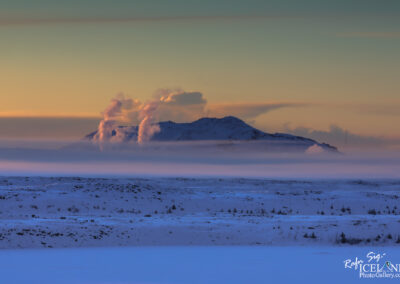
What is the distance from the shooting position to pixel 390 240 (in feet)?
88.1

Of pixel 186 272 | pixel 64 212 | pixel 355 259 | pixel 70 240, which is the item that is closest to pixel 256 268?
pixel 186 272

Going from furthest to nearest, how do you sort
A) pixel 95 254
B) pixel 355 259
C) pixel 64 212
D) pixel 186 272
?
pixel 64 212 → pixel 95 254 → pixel 355 259 → pixel 186 272

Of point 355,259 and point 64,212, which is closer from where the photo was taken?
point 355,259

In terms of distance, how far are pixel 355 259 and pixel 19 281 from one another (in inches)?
379

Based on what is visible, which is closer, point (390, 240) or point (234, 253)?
point (234, 253)

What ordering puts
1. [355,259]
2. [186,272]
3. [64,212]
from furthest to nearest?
[64,212] → [355,259] → [186,272]

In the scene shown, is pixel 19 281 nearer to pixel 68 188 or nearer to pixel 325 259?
pixel 325 259

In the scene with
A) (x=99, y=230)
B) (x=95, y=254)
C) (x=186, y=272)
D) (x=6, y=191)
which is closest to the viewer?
(x=186, y=272)

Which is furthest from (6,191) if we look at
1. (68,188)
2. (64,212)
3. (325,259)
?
(325,259)

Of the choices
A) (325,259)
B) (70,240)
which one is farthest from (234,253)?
(70,240)

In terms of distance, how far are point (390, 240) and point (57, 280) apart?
47.2ft

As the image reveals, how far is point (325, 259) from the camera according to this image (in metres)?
21.2

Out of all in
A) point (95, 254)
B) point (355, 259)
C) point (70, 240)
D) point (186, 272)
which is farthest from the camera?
point (70, 240)

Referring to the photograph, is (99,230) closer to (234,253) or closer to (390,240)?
(234,253)
